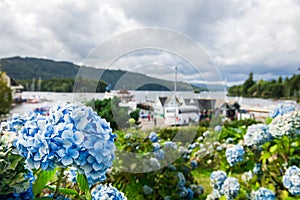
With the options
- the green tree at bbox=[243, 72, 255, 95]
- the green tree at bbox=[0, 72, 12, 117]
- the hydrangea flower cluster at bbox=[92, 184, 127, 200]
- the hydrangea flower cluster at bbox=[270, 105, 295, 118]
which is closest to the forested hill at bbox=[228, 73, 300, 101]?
the green tree at bbox=[243, 72, 255, 95]

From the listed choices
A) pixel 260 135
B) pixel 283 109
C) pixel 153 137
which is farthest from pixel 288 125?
pixel 153 137

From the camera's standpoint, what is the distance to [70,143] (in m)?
0.37

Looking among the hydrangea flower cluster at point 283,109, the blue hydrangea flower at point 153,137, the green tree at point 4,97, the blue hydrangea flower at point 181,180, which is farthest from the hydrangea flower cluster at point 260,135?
the green tree at point 4,97

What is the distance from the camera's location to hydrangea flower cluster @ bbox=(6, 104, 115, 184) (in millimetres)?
374

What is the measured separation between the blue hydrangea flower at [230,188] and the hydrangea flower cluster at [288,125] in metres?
0.36

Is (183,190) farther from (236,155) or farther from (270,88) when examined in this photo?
(270,88)

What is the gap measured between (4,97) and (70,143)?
767 centimetres

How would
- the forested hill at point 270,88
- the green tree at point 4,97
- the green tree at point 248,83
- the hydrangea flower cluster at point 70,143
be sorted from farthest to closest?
the green tree at point 248,83 < the forested hill at point 270,88 < the green tree at point 4,97 < the hydrangea flower cluster at point 70,143

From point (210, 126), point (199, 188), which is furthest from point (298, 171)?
point (210, 126)

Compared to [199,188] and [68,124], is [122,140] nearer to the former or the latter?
[199,188]

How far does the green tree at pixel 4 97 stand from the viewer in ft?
22.2

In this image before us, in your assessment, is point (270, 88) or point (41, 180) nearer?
point (41, 180)

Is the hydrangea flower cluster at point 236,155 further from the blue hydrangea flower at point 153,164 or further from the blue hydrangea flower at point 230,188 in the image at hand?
the blue hydrangea flower at point 153,164

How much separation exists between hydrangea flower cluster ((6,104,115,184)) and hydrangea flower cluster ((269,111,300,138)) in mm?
1354
